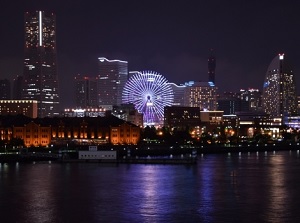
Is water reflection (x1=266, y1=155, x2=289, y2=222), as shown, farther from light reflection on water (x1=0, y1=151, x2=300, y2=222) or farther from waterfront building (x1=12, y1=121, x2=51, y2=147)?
waterfront building (x1=12, y1=121, x2=51, y2=147)

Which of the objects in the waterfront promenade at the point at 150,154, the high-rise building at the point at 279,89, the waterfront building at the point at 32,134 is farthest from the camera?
the high-rise building at the point at 279,89

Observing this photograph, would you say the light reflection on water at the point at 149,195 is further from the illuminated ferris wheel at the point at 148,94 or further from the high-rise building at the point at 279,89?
the high-rise building at the point at 279,89

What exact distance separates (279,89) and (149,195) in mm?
128519

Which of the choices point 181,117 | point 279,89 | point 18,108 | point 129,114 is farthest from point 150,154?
point 279,89

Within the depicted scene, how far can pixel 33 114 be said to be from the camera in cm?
12250

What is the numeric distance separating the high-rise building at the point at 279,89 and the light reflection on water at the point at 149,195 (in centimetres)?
11119

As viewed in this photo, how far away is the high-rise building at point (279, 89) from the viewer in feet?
495

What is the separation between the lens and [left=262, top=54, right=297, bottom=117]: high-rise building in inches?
5935

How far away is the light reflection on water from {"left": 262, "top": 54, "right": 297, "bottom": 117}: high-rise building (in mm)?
111189

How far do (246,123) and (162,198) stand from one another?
105750mm

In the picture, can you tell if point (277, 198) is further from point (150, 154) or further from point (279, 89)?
point (279, 89)

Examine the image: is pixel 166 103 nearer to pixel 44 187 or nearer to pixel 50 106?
pixel 44 187

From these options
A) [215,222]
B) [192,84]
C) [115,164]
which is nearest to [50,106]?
[192,84]

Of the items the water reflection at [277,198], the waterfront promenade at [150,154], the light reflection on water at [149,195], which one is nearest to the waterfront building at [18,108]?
the waterfront promenade at [150,154]
